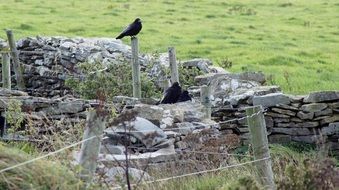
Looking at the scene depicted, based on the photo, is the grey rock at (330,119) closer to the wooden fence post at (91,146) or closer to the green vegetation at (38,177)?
the wooden fence post at (91,146)

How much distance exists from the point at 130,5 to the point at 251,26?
21.3 feet

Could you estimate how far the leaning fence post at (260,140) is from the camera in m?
7.68

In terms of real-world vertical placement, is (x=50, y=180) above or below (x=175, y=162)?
above

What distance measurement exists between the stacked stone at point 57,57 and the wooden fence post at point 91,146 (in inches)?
446

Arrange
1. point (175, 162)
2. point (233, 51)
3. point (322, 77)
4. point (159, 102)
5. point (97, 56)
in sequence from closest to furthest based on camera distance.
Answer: point (175, 162)
point (159, 102)
point (97, 56)
point (322, 77)
point (233, 51)

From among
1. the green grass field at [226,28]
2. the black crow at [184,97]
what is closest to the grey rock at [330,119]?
the black crow at [184,97]

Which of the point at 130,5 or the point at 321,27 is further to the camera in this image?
the point at 130,5

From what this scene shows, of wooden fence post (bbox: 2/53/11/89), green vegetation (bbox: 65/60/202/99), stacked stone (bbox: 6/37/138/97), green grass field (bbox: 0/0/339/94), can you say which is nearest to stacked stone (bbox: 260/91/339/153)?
green vegetation (bbox: 65/60/202/99)

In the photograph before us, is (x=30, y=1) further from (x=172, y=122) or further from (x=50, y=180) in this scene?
(x=50, y=180)

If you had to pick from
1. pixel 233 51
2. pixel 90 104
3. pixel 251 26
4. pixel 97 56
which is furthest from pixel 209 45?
pixel 90 104

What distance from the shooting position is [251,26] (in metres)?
30.3

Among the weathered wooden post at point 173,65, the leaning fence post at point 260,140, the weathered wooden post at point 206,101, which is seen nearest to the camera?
the leaning fence post at point 260,140

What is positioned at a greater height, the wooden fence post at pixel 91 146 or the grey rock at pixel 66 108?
the wooden fence post at pixel 91 146

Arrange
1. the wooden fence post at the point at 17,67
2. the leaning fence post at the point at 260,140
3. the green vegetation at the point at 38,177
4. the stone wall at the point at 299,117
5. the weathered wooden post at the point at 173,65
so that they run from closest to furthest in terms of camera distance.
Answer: the green vegetation at the point at 38,177, the leaning fence post at the point at 260,140, the stone wall at the point at 299,117, the weathered wooden post at the point at 173,65, the wooden fence post at the point at 17,67
